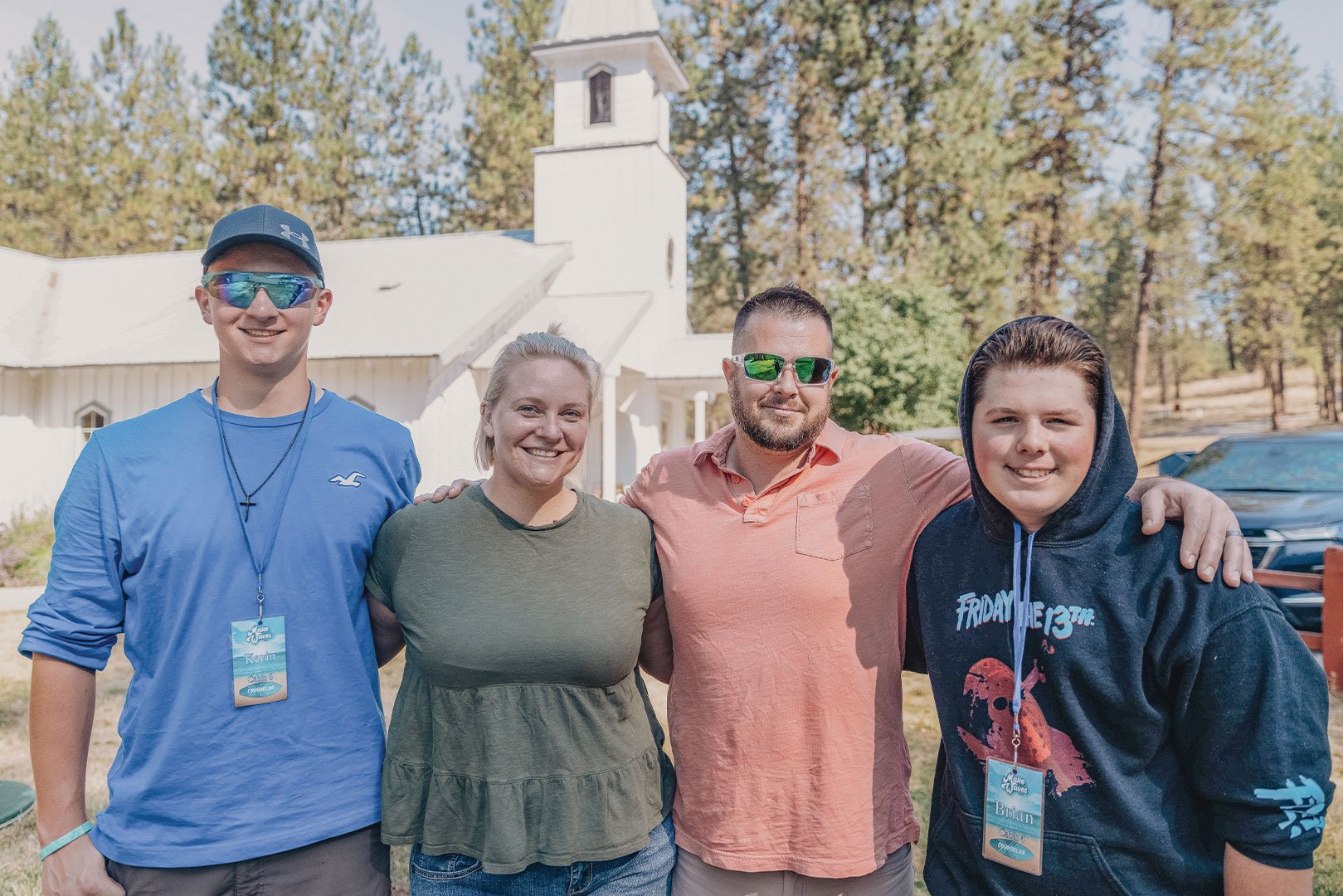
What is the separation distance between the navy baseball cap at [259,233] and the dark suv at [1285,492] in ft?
22.8

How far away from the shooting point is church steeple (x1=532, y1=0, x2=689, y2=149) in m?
19.8

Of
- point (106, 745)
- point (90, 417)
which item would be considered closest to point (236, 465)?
point (106, 745)

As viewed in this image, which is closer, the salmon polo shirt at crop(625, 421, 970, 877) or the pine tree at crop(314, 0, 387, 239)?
the salmon polo shirt at crop(625, 421, 970, 877)

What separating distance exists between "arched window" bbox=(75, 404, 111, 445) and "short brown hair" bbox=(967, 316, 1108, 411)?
1769 cm

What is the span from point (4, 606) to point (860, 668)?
1217 centimetres

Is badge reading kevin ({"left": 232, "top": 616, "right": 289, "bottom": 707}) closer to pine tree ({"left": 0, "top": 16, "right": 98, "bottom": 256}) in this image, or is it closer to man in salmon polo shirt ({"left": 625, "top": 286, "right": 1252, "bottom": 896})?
man in salmon polo shirt ({"left": 625, "top": 286, "right": 1252, "bottom": 896})

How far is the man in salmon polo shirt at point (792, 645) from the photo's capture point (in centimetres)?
258

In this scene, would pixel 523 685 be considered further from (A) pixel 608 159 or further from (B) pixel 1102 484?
(A) pixel 608 159

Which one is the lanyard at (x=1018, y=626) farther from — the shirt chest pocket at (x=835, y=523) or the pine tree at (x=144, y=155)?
the pine tree at (x=144, y=155)

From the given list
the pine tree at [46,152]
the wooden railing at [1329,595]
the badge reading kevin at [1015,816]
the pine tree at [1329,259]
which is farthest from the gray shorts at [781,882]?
the pine tree at [1329,259]

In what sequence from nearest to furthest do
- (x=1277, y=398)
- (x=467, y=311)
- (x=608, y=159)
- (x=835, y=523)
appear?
(x=835, y=523)
(x=467, y=311)
(x=608, y=159)
(x=1277, y=398)

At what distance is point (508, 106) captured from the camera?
30.5m

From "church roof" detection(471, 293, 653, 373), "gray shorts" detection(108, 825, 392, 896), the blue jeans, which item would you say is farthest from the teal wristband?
"church roof" detection(471, 293, 653, 373)

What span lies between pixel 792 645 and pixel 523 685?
787 mm
